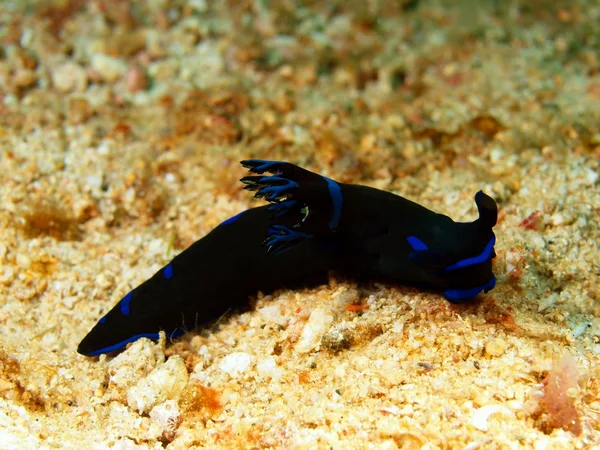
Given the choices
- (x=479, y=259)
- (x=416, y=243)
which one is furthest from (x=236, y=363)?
(x=479, y=259)

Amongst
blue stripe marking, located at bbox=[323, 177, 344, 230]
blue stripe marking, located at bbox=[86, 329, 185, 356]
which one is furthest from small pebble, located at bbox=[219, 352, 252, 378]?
blue stripe marking, located at bbox=[323, 177, 344, 230]

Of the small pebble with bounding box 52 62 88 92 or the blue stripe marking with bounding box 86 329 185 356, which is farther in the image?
the small pebble with bounding box 52 62 88 92

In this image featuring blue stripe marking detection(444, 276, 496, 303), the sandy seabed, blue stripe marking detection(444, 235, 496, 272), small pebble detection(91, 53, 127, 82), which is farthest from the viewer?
small pebble detection(91, 53, 127, 82)

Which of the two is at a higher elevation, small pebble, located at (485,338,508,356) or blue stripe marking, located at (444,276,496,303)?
blue stripe marking, located at (444,276,496,303)

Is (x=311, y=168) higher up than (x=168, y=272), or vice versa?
(x=168, y=272)

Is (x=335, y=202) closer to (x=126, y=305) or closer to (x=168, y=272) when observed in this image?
(x=168, y=272)

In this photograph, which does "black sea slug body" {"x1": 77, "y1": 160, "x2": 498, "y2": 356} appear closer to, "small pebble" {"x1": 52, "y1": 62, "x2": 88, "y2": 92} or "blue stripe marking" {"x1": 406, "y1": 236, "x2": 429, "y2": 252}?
"blue stripe marking" {"x1": 406, "y1": 236, "x2": 429, "y2": 252}
